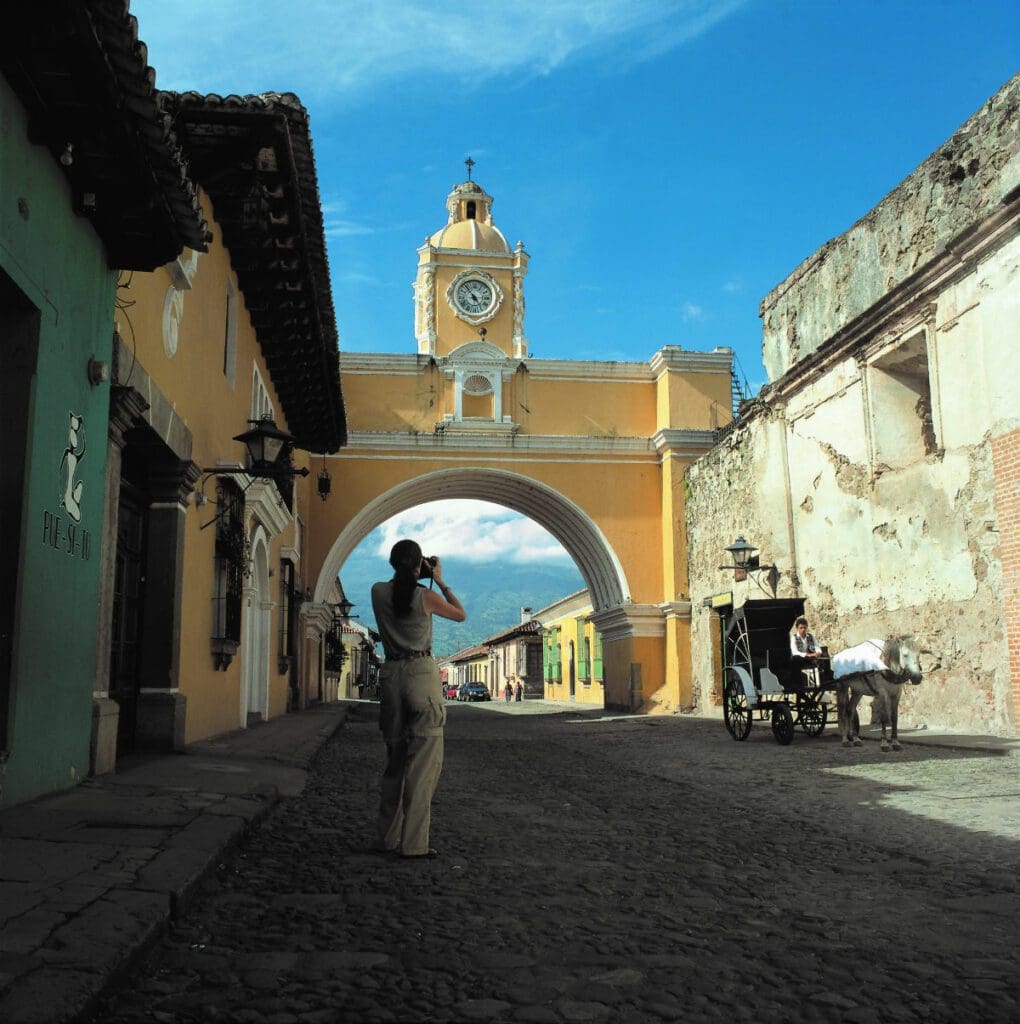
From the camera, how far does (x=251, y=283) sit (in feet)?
39.7

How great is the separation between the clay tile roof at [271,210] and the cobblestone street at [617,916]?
4684mm

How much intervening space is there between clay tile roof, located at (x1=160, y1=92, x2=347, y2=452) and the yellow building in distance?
8174 millimetres

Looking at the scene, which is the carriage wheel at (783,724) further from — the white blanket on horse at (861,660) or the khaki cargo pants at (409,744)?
the khaki cargo pants at (409,744)

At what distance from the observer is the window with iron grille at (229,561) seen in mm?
10320

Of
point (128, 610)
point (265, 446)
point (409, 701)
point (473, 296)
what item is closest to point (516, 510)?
point (473, 296)

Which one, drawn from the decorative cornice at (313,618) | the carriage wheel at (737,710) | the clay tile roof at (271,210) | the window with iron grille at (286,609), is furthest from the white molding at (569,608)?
the carriage wheel at (737,710)

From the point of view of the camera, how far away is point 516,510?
26.9m

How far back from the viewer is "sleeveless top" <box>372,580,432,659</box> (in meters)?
4.61

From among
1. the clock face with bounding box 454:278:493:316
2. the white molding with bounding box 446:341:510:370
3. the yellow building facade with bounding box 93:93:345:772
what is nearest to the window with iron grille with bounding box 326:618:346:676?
the white molding with bounding box 446:341:510:370

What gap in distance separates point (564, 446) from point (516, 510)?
344 centimetres

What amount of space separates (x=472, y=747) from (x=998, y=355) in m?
6.93

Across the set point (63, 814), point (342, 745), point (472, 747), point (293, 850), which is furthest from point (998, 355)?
point (63, 814)

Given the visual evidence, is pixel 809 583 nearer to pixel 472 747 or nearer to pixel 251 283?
pixel 472 747

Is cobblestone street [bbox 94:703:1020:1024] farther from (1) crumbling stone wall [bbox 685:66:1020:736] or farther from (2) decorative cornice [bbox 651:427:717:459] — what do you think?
(2) decorative cornice [bbox 651:427:717:459]
